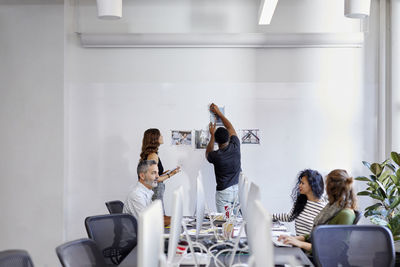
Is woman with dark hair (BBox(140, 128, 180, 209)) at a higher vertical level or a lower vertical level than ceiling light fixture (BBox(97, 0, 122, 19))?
lower

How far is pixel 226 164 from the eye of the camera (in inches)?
231

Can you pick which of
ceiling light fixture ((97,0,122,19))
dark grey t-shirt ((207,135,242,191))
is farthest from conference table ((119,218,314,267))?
dark grey t-shirt ((207,135,242,191))

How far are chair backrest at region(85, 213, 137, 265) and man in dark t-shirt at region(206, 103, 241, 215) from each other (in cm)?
212

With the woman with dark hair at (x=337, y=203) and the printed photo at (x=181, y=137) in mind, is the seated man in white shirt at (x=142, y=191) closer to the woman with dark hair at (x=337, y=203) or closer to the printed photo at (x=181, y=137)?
the woman with dark hair at (x=337, y=203)

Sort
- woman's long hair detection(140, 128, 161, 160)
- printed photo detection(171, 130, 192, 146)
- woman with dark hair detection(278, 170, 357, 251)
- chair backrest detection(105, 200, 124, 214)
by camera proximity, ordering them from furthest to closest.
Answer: printed photo detection(171, 130, 192, 146), woman's long hair detection(140, 128, 161, 160), chair backrest detection(105, 200, 124, 214), woman with dark hair detection(278, 170, 357, 251)

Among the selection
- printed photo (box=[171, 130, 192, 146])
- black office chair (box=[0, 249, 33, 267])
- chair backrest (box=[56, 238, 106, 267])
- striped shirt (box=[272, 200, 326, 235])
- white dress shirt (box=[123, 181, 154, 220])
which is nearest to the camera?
black office chair (box=[0, 249, 33, 267])

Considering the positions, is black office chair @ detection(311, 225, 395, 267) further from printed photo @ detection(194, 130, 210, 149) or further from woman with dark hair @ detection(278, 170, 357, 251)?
printed photo @ detection(194, 130, 210, 149)

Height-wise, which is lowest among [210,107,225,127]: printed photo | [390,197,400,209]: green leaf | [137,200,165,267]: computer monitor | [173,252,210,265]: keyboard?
[173,252,210,265]: keyboard

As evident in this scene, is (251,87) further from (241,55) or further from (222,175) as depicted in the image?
(222,175)

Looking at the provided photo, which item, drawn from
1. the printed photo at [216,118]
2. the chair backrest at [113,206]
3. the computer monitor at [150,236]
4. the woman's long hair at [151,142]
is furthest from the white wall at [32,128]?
the computer monitor at [150,236]

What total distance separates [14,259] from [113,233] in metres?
1.32

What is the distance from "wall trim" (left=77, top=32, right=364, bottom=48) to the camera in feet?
20.6

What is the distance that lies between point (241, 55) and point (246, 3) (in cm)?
67

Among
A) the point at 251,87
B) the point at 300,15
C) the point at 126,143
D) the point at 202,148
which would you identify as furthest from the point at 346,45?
the point at 126,143
